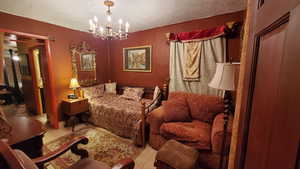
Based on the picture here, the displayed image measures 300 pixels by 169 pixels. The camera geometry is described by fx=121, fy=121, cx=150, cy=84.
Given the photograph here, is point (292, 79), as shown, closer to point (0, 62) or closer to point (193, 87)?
point (193, 87)

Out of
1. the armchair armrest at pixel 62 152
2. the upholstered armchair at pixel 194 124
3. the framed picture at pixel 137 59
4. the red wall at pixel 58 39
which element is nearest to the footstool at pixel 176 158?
the upholstered armchair at pixel 194 124

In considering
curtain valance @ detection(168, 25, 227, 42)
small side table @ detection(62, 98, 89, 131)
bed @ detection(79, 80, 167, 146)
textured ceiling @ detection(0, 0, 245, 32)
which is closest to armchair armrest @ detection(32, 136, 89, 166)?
bed @ detection(79, 80, 167, 146)

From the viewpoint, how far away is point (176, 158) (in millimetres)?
1356

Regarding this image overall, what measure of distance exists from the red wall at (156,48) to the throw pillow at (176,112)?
3.34 ft

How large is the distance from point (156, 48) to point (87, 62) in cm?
200

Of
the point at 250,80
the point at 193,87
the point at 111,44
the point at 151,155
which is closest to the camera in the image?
the point at 250,80

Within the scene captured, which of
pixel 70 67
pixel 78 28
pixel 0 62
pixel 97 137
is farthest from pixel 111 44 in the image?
pixel 97 137

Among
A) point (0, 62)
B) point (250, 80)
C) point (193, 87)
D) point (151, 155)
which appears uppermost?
point (0, 62)

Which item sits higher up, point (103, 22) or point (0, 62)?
point (103, 22)

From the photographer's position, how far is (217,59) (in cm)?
234

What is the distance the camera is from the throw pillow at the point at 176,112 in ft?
6.71

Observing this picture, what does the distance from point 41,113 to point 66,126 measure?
1361mm

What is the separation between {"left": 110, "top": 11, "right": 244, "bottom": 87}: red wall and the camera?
2257mm

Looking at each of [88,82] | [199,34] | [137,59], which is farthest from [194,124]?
[88,82]
